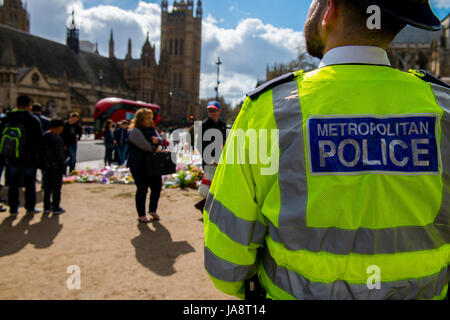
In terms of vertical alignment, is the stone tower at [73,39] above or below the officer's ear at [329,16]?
above

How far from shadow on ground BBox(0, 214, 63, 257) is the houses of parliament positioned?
146ft

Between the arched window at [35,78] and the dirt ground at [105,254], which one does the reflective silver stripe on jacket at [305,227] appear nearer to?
the dirt ground at [105,254]

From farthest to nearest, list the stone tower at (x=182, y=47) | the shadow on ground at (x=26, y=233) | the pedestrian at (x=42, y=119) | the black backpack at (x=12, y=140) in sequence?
the stone tower at (x=182, y=47), the pedestrian at (x=42, y=119), the black backpack at (x=12, y=140), the shadow on ground at (x=26, y=233)

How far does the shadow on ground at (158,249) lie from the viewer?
4.49 meters

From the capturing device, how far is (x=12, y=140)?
6.21 metres

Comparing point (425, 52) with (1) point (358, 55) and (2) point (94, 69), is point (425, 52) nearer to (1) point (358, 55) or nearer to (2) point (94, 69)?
(2) point (94, 69)

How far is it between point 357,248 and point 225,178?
22.3 inches

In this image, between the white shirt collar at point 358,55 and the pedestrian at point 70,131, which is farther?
the pedestrian at point 70,131

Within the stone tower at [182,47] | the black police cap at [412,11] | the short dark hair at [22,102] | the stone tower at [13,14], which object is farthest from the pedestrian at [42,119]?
the stone tower at [182,47]

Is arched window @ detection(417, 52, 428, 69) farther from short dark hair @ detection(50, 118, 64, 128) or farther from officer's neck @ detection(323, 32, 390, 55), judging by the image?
officer's neck @ detection(323, 32, 390, 55)

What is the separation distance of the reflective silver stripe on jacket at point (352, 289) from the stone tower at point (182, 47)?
306ft

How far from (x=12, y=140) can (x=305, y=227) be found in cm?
649

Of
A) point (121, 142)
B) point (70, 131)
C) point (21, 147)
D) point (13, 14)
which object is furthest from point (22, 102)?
point (13, 14)
